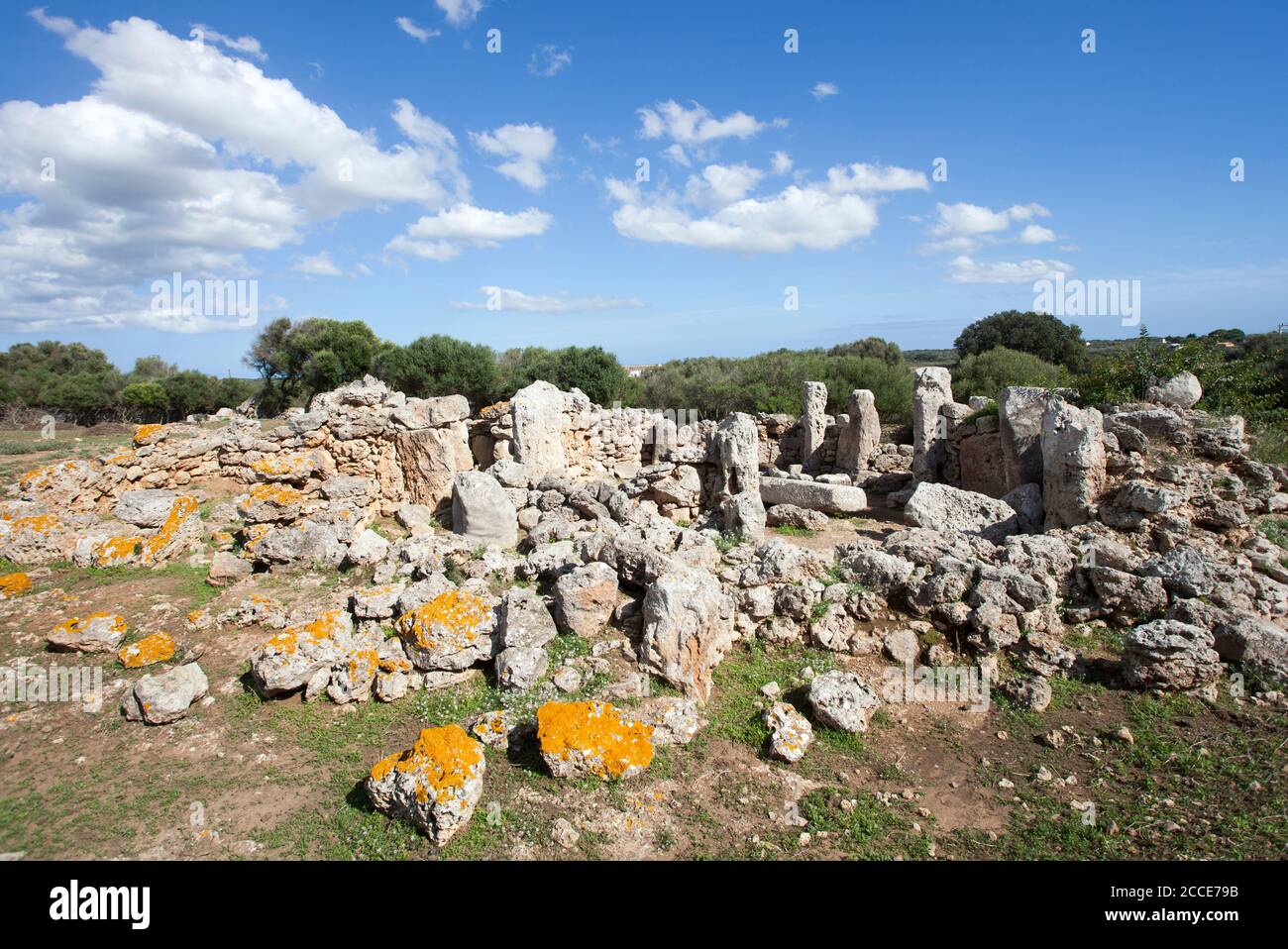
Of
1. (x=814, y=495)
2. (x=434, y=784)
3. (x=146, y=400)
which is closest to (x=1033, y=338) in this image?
(x=814, y=495)

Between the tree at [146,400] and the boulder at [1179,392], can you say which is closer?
the boulder at [1179,392]

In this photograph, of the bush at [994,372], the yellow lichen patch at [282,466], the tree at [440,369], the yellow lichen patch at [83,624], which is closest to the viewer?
the yellow lichen patch at [83,624]

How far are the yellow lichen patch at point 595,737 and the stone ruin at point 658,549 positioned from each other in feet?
0.07

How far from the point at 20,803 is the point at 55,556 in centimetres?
592

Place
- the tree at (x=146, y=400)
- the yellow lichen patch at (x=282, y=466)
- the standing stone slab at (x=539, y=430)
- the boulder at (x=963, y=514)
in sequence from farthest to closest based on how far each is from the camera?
the tree at (x=146, y=400), the standing stone slab at (x=539, y=430), the yellow lichen patch at (x=282, y=466), the boulder at (x=963, y=514)

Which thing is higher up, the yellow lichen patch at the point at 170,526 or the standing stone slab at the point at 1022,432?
the standing stone slab at the point at 1022,432

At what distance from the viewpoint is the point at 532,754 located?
5625 millimetres

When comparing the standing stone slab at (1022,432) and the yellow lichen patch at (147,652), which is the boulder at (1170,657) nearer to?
the standing stone slab at (1022,432)

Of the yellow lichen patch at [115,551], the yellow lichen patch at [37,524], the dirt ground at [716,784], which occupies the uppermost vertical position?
the yellow lichen patch at [37,524]

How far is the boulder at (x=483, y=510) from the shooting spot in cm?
1071

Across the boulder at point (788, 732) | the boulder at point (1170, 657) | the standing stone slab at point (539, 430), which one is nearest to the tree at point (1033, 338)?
the standing stone slab at point (539, 430)

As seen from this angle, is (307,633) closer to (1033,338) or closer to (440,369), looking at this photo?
(440,369)

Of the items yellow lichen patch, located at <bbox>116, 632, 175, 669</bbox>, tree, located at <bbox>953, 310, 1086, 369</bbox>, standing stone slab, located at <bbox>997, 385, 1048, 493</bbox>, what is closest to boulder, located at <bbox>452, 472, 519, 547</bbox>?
yellow lichen patch, located at <bbox>116, 632, 175, 669</bbox>

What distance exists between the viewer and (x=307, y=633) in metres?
6.73
